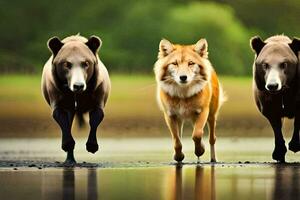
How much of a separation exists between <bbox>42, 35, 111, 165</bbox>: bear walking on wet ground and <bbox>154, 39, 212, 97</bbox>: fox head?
52 cm

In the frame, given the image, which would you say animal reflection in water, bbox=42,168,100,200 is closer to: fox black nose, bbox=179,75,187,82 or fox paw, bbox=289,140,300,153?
fox black nose, bbox=179,75,187,82

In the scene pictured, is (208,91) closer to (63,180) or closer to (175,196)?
(63,180)

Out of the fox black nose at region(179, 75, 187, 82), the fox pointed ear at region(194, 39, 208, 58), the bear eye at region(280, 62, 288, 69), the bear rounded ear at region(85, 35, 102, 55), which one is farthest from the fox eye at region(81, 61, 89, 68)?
the bear eye at region(280, 62, 288, 69)

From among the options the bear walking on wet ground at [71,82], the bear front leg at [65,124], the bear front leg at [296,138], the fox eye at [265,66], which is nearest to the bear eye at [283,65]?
the fox eye at [265,66]

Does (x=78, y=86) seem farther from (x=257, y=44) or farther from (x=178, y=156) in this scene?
(x=257, y=44)

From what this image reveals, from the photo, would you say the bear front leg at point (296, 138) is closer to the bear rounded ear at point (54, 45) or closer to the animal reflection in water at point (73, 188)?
the animal reflection in water at point (73, 188)

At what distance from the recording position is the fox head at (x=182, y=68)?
995cm

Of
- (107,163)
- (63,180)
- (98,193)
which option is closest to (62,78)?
(107,163)

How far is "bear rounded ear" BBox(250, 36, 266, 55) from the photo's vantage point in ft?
33.3

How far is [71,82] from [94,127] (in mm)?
419

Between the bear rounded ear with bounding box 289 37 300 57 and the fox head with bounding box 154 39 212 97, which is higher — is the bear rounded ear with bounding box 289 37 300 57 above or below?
above

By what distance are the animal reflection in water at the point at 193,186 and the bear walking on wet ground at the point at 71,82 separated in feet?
3.09

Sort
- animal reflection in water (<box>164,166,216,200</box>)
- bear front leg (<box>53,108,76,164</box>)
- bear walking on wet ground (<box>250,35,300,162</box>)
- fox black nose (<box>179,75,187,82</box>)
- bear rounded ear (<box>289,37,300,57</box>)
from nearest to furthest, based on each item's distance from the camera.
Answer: animal reflection in water (<box>164,166,216,200</box>) < bear front leg (<box>53,108,76,164</box>) < fox black nose (<box>179,75,187,82</box>) < bear walking on wet ground (<box>250,35,300,162</box>) < bear rounded ear (<box>289,37,300,57</box>)

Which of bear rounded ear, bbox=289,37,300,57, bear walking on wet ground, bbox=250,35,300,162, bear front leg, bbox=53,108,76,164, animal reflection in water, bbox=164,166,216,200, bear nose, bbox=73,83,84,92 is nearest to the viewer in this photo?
animal reflection in water, bbox=164,166,216,200
